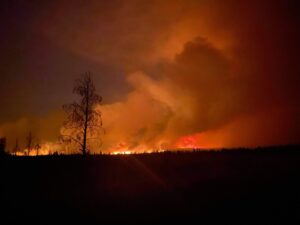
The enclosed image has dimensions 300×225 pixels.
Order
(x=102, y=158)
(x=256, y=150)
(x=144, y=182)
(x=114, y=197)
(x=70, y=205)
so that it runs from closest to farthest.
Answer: (x=70, y=205), (x=114, y=197), (x=144, y=182), (x=102, y=158), (x=256, y=150)

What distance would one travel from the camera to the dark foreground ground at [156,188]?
1402 centimetres

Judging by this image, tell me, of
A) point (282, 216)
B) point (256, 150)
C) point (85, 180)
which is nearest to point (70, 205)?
point (85, 180)

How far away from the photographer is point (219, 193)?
16688 mm

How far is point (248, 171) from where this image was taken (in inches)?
795

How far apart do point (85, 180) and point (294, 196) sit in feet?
41.5

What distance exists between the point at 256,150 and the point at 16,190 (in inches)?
723

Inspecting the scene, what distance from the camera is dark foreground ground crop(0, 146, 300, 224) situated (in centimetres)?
1402

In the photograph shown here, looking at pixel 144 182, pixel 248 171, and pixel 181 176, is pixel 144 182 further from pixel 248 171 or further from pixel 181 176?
pixel 248 171

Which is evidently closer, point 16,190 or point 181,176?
point 16,190

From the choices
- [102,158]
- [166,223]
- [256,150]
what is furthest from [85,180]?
[256,150]

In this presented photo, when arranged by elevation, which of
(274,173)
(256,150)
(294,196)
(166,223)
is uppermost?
(256,150)

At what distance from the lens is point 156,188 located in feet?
59.2

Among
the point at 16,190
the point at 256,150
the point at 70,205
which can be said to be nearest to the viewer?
the point at 70,205

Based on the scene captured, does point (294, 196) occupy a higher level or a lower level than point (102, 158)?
lower
